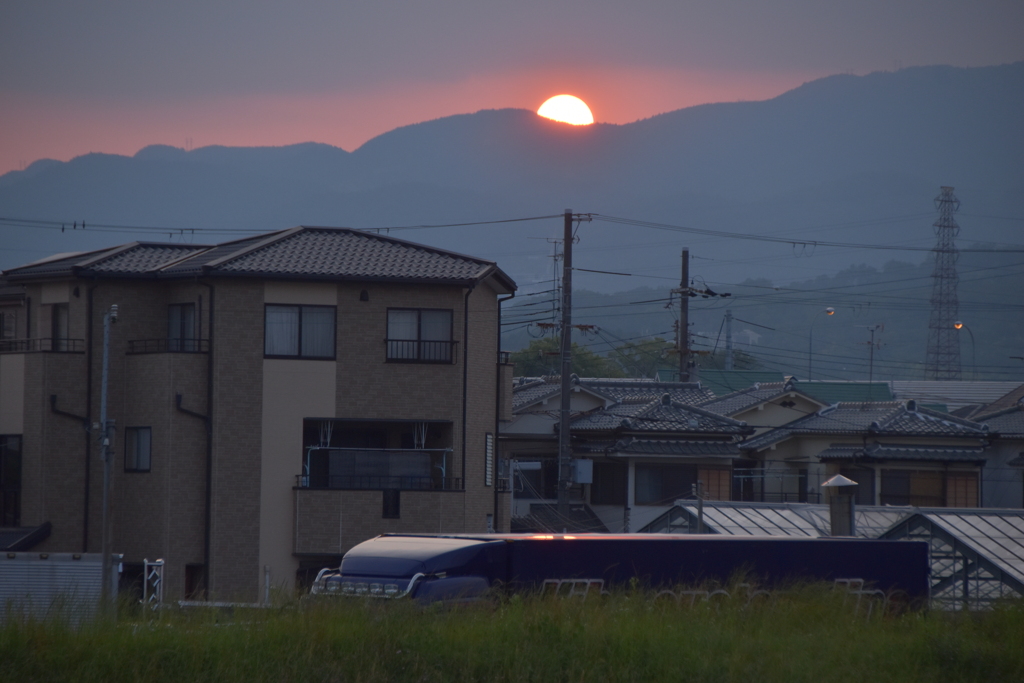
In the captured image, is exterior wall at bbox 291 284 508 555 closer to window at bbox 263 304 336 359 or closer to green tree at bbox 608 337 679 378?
window at bbox 263 304 336 359

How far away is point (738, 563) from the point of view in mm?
15758

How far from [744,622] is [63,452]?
65.3 feet

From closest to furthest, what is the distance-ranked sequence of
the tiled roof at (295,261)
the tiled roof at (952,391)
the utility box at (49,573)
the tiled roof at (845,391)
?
the utility box at (49,573) < the tiled roof at (295,261) < the tiled roof at (845,391) < the tiled roof at (952,391)

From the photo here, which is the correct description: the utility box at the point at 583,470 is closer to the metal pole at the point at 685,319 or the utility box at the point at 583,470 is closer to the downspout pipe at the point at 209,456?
the metal pole at the point at 685,319

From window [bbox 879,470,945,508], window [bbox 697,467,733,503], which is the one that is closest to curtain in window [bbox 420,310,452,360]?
window [bbox 697,467,733,503]

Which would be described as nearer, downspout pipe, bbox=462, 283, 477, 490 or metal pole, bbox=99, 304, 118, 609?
metal pole, bbox=99, 304, 118, 609

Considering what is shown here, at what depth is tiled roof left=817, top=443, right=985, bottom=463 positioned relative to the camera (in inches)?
1526

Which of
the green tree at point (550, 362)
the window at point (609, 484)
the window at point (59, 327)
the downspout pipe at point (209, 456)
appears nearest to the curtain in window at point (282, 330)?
the downspout pipe at point (209, 456)

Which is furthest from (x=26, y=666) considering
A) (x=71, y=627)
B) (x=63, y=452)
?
(x=63, y=452)

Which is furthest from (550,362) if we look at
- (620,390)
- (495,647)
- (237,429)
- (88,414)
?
(495,647)

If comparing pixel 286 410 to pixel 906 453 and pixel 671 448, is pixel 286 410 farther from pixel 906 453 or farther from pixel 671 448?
pixel 906 453

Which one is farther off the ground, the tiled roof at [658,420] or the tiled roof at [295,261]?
the tiled roof at [295,261]

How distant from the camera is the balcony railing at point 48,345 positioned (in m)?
27.2

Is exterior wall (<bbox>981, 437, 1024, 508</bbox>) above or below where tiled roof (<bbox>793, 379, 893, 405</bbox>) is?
below
